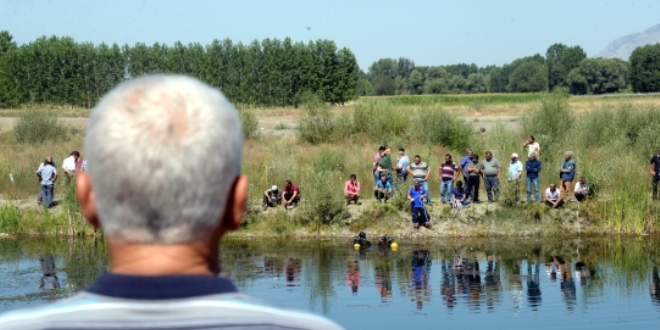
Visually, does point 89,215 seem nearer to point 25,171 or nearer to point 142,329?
point 142,329

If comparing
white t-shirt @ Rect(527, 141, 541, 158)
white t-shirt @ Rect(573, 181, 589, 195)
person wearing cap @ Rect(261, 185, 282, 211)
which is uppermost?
white t-shirt @ Rect(527, 141, 541, 158)

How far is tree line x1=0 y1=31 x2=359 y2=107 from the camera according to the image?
2891 inches

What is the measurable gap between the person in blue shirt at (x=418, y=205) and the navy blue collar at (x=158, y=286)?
2293 centimetres

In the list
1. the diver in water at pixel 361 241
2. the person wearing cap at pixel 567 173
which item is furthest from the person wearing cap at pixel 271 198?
the person wearing cap at pixel 567 173

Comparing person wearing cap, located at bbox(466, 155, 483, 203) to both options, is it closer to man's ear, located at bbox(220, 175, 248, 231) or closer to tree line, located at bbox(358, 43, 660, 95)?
man's ear, located at bbox(220, 175, 248, 231)

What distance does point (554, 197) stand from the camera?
2566 centimetres

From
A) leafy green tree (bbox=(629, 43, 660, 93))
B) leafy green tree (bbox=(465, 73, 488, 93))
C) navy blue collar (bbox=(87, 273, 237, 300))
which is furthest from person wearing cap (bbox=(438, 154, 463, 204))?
leafy green tree (bbox=(465, 73, 488, 93))

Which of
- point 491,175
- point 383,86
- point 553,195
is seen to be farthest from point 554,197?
point 383,86

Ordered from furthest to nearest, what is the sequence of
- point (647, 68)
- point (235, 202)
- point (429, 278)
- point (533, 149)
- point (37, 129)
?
1. point (647, 68)
2. point (37, 129)
3. point (533, 149)
4. point (429, 278)
5. point (235, 202)

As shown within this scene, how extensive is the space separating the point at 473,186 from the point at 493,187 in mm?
531

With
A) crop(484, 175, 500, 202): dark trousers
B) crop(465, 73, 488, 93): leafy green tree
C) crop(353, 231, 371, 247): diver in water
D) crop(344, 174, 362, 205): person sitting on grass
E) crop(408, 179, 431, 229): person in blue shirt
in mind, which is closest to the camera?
crop(353, 231, 371, 247): diver in water

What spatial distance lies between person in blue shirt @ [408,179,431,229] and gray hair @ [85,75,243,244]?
2290 cm

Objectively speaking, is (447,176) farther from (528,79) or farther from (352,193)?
(528,79)

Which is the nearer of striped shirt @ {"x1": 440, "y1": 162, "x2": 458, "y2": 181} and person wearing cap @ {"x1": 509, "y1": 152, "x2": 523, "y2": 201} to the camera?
striped shirt @ {"x1": 440, "y1": 162, "x2": 458, "y2": 181}
